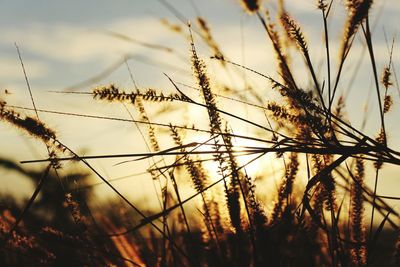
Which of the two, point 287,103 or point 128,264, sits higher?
point 287,103

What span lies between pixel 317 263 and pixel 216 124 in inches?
26.8

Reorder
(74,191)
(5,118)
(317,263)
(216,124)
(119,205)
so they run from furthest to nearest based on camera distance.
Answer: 1. (119,205)
2. (317,263)
3. (74,191)
4. (5,118)
5. (216,124)

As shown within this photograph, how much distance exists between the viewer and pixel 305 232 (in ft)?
4.59

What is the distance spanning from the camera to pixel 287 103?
123cm

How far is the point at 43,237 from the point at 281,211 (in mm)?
673

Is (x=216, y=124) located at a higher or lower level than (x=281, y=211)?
higher

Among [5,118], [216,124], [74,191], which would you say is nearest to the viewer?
[216,124]

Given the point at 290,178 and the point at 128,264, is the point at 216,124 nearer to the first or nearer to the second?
the point at 290,178

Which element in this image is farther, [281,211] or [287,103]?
[281,211]

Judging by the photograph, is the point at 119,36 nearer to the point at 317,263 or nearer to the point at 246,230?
the point at 246,230

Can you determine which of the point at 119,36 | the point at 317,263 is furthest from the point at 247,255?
the point at 119,36

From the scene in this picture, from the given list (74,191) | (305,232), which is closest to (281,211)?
(305,232)

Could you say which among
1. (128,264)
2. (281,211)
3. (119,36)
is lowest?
(128,264)

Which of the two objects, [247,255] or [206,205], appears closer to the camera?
[206,205]
